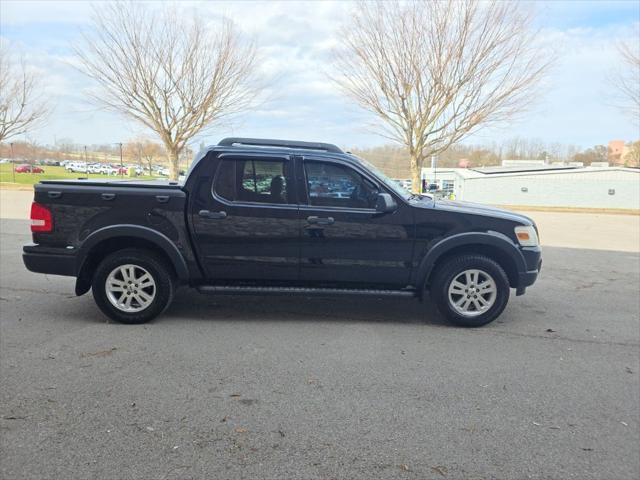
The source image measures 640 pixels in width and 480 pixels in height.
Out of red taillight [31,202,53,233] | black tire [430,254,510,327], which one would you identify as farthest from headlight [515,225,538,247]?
red taillight [31,202,53,233]

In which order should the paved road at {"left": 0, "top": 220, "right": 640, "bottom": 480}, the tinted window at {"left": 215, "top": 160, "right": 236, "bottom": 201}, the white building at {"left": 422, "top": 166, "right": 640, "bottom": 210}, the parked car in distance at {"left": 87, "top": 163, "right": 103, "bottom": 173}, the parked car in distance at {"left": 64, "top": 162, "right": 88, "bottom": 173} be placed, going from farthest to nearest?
the parked car in distance at {"left": 64, "top": 162, "right": 88, "bottom": 173}
the parked car in distance at {"left": 87, "top": 163, "right": 103, "bottom": 173}
the white building at {"left": 422, "top": 166, "right": 640, "bottom": 210}
the tinted window at {"left": 215, "top": 160, "right": 236, "bottom": 201}
the paved road at {"left": 0, "top": 220, "right": 640, "bottom": 480}

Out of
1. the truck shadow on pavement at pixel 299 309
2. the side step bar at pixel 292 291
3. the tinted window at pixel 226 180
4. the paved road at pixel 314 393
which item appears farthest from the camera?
the truck shadow on pavement at pixel 299 309

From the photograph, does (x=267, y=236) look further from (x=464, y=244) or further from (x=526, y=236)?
(x=526, y=236)

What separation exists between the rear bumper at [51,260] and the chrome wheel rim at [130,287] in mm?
402

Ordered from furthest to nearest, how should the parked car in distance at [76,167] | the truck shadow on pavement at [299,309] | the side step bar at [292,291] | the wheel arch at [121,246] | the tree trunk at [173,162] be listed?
the parked car in distance at [76,167]
the tree trunk at [173,162]
the truck shadow on pavement at [299,309]
the side step bar at [292,291]
the wheel arch at [121,246]

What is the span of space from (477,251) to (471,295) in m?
0.47

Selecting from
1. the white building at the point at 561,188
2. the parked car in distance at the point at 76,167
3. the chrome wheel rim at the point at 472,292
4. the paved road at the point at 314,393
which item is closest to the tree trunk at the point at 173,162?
the paved road at the point at 314,393

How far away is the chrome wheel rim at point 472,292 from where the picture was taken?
507cm

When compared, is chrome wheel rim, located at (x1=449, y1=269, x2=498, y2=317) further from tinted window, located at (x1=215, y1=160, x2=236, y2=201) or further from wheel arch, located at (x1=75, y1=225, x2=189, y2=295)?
wheel arch, located at (x1=75, y1=225, x2=189, y2=295)

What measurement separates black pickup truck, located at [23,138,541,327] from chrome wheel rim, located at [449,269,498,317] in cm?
1

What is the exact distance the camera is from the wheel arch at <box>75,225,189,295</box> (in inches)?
191

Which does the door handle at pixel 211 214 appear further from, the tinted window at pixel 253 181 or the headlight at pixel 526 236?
the headlight at pixel 526 236

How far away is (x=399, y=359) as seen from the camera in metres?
4.23

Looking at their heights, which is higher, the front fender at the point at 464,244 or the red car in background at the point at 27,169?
the red car in background at the point at 27,169
